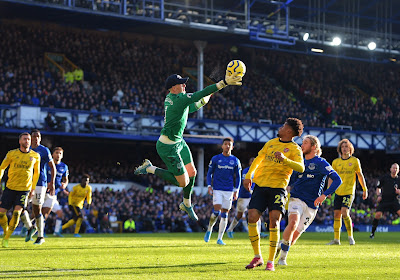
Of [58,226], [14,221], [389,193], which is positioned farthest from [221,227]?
[389,193]

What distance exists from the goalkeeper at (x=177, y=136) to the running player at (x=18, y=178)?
130 inches

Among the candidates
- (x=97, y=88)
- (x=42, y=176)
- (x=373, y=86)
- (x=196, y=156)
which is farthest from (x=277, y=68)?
(x=42, y=176)

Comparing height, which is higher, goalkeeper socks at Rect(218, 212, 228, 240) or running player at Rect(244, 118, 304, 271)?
running player at Rect(244, 118, 304, 271)

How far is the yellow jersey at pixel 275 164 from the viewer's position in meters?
10.1

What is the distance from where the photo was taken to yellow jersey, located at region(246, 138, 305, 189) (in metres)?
10.1

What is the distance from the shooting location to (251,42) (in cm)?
4012

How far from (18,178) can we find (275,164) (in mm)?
6513

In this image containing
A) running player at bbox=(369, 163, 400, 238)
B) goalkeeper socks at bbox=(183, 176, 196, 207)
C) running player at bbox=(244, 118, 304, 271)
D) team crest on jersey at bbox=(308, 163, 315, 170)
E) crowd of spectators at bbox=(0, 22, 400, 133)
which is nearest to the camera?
running player at bbox=(244, 118, 304, 271)

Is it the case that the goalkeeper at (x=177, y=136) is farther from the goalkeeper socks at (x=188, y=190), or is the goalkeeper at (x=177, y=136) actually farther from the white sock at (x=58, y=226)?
the white sock at (x=58, y=226)

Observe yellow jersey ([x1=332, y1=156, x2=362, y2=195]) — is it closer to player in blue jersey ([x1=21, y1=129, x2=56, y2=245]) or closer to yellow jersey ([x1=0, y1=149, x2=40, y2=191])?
player in blue jersey ([x1=21, y1=129, x2=56, y2=245])

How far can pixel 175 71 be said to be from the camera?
41.4 m

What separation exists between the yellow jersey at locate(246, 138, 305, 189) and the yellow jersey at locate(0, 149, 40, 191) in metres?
6.09

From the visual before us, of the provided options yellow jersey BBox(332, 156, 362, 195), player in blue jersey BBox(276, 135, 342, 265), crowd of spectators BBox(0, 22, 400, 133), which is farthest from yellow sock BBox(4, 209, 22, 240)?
crowd of spectators BBox(0, 22, 400, 133)

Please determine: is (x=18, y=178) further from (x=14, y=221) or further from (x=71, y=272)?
(x=71, y=272)
